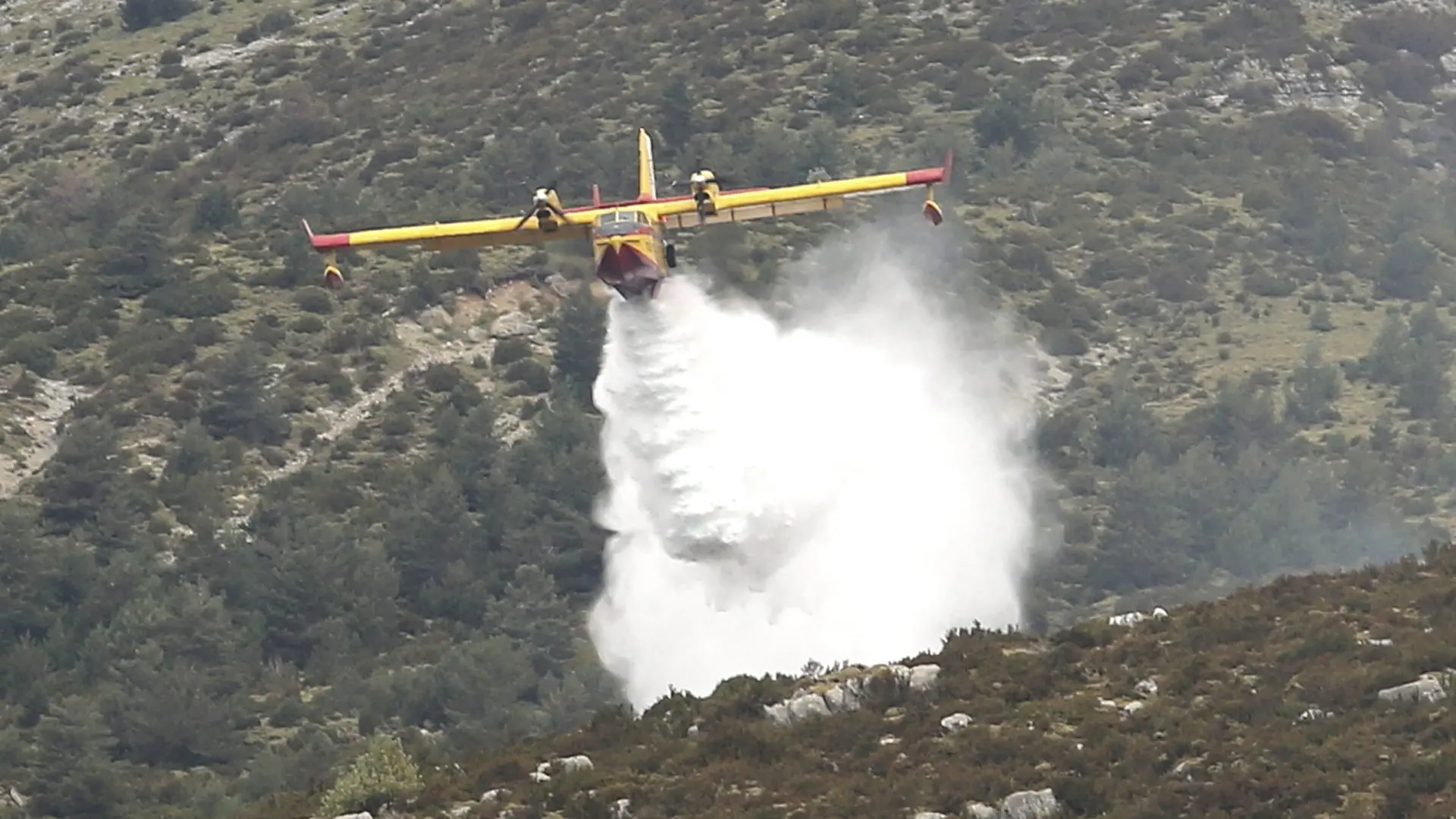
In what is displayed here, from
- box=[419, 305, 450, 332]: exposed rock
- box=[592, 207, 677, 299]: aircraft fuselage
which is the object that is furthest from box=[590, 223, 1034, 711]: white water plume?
box=[419, 305, 450, 332]: exposed rock

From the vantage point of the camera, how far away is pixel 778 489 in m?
77.5

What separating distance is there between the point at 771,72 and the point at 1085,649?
107 m

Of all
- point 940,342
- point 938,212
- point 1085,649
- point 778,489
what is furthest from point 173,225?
point 1085,649

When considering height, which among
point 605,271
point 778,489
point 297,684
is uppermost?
point 605,271

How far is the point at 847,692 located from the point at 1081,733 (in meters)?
5.44

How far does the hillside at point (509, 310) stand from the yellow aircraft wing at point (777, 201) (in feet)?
54.5

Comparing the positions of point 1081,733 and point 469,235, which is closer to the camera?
point 1081,733

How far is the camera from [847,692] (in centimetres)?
4841

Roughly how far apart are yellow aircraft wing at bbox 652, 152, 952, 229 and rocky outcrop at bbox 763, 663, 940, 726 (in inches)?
840

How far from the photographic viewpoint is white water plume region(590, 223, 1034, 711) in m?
74.9

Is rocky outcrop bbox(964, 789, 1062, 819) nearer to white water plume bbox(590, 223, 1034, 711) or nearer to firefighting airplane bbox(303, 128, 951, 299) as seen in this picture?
firefighting airplane bbox(303, 128, 951, 299)

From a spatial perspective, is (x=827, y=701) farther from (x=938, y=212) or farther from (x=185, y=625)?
(x=185, y=625)

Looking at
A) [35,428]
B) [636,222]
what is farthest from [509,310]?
[636,222]

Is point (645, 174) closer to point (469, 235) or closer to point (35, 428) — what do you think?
point (469, 235)
